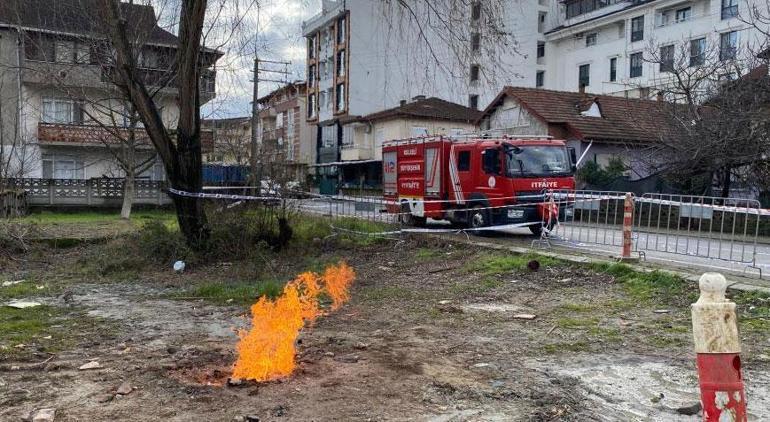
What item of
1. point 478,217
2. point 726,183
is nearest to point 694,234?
point 478,217

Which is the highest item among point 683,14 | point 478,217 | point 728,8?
point 683,14

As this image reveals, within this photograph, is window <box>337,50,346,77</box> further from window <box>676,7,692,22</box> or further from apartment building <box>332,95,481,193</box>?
window <box>676,7,692,22</box>

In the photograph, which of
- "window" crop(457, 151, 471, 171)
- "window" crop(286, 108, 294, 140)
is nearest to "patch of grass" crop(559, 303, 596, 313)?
"window" crop(457, 151, 471, 171)

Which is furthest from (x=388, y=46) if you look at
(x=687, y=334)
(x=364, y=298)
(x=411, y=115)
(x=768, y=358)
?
(x=411, y=115)

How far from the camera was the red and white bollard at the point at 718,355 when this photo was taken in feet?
7.50

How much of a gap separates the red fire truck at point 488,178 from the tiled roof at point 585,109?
12.8m

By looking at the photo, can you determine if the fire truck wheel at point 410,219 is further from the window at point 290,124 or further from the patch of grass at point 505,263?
the window at point 290,124

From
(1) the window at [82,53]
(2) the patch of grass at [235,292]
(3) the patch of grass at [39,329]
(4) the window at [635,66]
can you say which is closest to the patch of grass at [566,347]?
(2) the patch of grass at [235,292]

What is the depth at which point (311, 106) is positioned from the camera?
210 feet

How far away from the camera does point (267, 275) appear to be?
10859 mm

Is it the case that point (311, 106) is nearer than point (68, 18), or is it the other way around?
point (68, 18)

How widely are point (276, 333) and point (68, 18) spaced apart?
17.3 metres

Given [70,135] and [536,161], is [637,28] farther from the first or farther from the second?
[70,135]

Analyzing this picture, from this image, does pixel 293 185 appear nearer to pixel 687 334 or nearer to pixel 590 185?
pixel 687 334
